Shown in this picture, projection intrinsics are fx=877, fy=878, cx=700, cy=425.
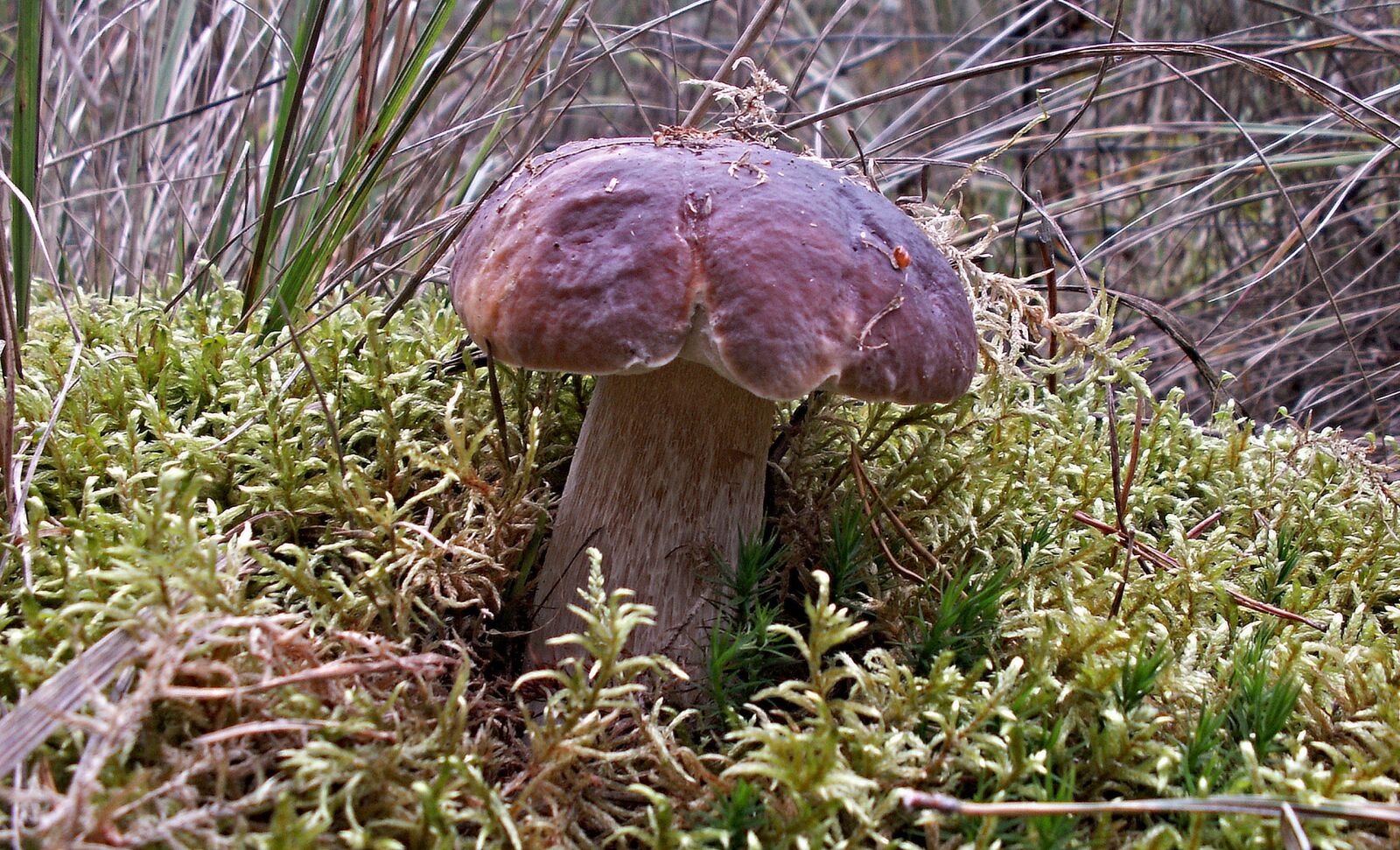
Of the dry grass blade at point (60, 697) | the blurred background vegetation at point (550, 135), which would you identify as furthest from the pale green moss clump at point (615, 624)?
the blurred background vegetation at point (550, 135)

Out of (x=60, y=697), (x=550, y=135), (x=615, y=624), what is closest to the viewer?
(x=60, y=697)

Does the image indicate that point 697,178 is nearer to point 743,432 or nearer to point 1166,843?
point 743,432

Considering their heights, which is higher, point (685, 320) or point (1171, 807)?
point (685, 320)

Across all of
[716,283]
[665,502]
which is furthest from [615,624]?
[716,283]

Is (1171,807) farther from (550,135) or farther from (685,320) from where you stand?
(550,135)

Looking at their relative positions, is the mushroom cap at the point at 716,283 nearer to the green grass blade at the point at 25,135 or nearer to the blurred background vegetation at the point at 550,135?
the blurred background vegetation at the point at 550,135

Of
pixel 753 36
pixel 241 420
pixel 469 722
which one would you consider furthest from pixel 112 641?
pixel 753 36

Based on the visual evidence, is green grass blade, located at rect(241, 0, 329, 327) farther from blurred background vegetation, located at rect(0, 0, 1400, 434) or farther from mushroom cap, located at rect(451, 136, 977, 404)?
mushroom cap, located at rect(451, 136, 977, 404)
